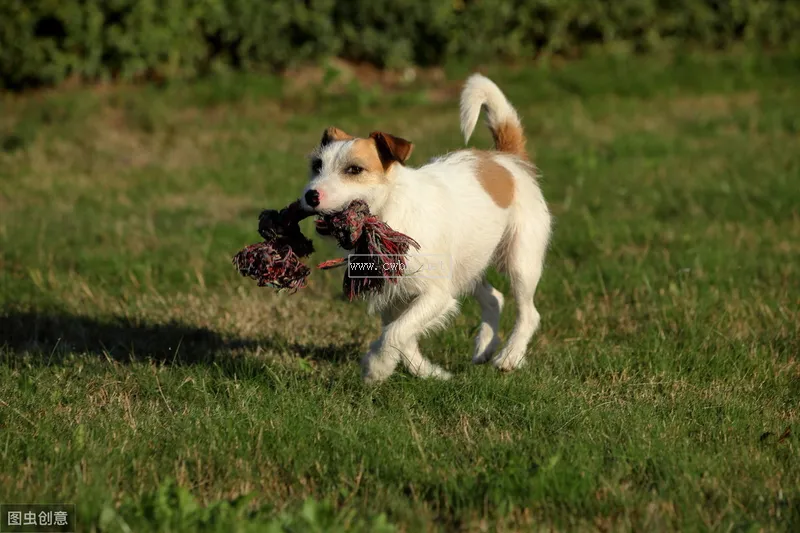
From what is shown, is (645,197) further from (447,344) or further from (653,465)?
(653,465)

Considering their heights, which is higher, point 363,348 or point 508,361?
point 508,361

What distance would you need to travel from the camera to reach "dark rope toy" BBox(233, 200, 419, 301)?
4258 mm

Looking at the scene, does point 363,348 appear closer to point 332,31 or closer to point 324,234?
point 324,234

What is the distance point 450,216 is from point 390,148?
0.53 meters

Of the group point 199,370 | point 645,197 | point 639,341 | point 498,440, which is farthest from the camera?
point 645,197

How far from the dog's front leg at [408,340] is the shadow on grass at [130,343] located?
60 cm

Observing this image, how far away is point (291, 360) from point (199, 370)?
52 centimetres

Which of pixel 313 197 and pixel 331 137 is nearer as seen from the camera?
pixel 313 197

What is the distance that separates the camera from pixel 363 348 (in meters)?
5.47

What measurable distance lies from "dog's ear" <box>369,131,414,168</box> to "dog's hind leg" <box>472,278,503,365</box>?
1.23m

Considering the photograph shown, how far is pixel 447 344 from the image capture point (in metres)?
5.46

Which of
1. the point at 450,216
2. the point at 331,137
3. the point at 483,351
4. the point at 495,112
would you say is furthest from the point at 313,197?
the point at 495,112

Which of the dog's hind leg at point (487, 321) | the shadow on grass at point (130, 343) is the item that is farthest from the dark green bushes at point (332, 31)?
the dog's hind leg at point (487, 321)

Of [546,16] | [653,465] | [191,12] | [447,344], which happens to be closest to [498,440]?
[653,465]
